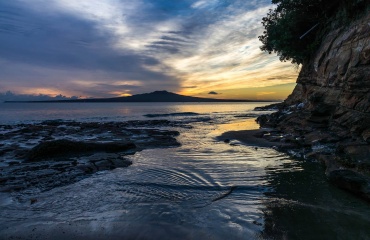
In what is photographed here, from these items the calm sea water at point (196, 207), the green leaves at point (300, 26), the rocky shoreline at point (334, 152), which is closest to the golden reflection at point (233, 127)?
the rocky shoreline at point (334, 152)

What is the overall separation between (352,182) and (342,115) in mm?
9654

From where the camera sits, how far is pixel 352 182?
7.36 m

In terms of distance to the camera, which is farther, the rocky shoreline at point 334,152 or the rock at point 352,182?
the rocky shoreline at point 334,152

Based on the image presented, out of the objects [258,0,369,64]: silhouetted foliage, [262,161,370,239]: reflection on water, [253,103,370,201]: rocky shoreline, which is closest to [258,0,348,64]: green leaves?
[258,0,369,64]: silhouetted foliage

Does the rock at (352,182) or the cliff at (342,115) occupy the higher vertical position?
the cliff at (342,115)

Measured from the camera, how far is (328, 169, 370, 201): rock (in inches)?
273

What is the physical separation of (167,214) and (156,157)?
735 centimetres

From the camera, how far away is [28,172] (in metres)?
10.2

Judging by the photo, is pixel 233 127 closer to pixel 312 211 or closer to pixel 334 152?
pixel 334 152

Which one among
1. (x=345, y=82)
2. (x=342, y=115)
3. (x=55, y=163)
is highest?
(x=345, y=82)

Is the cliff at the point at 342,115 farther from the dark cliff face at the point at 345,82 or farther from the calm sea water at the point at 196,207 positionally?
the calm sea water at the point at 196,207

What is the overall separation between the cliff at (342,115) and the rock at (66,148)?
34.0 ft

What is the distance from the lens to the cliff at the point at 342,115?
28.6ft

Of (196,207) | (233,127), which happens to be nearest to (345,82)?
(196,207)
